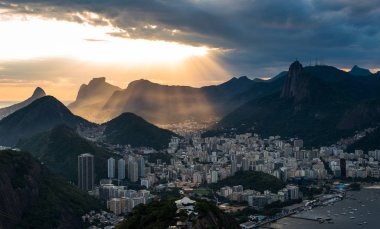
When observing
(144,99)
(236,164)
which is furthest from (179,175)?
(144,99)

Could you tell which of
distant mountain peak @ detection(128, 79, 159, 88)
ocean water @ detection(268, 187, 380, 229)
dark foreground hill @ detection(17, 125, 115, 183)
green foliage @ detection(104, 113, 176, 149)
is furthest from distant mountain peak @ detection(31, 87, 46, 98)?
ocean water @ detection(268, 187, 380, 229)

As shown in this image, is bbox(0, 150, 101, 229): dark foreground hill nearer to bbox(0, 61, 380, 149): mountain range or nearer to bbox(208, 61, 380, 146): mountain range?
bbox(0, 61, 380, 149): mountain range

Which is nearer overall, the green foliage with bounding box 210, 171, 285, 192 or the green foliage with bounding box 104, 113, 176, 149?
the green foliage with bounding box 210, 171, 285, 192

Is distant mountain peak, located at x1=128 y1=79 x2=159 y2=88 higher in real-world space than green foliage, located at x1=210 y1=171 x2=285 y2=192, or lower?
higher

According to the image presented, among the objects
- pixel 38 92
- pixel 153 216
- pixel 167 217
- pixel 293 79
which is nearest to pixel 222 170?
pixel 153 216

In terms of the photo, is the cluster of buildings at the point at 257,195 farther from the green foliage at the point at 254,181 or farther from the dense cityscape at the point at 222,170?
the green foliage at the point at 254,181

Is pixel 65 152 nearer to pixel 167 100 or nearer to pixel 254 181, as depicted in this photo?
pixel 254 181
